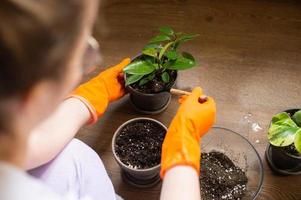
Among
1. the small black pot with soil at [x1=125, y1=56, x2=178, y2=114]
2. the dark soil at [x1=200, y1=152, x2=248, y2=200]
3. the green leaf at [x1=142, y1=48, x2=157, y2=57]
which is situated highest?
the green leaf at [x1=142, y1=48, x2=157, y2=57]

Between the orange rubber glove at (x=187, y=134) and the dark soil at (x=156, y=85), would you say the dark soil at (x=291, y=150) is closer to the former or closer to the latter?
the orange rubber glove at (x=187, y=134)

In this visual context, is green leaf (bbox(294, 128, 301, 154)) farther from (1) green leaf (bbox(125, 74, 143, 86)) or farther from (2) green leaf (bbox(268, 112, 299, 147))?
(1) green leaf (bbox(125, 74, 143, 86))

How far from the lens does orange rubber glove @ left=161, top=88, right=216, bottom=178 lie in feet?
2.66

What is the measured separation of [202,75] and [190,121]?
36 cm

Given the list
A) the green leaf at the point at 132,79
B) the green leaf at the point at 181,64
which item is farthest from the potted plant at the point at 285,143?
the green leaf at the point at 132,79

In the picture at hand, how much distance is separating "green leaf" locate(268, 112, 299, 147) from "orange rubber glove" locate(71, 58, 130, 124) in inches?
16.9

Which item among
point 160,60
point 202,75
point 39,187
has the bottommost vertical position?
point 202,75

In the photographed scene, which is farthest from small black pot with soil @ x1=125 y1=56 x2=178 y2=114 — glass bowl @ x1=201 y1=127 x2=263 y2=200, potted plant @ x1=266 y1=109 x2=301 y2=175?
potted plant @ x1=266 y1=109 x2=301 y2=175

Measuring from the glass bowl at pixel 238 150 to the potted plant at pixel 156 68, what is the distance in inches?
7.2

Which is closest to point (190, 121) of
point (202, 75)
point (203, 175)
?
point (203, 175)

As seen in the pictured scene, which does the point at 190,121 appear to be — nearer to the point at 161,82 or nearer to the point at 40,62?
the point at 161,82

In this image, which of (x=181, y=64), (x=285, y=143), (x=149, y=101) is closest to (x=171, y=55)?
(x=181, y=64)

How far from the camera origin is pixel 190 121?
35.6 inches

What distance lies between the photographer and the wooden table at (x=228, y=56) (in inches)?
44.5
